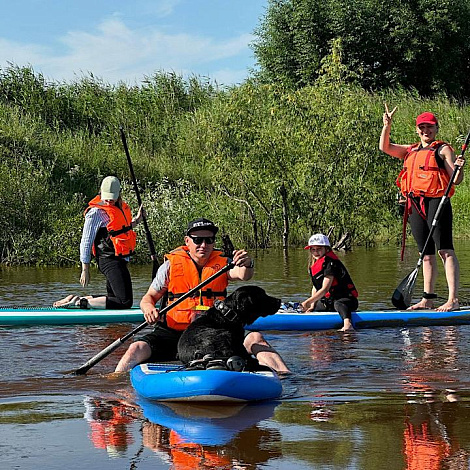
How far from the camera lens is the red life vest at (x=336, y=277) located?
8953 millimetres

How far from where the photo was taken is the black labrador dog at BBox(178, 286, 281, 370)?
5965 millimetres

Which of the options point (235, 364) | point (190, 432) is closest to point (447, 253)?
point (235, 364)

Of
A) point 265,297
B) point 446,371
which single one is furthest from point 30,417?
point 446,371

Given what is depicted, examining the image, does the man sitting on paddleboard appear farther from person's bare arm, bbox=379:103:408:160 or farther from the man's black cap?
person's bare arm, bbox=379:103:408:160

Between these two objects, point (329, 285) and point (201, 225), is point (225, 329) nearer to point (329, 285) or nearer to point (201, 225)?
point (201, 225)

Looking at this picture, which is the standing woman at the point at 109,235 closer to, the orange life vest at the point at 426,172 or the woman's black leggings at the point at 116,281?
the woman's black leggings at the point at 116,281

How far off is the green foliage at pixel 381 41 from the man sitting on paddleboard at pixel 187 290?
89.7 feet

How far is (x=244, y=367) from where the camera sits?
5.82m

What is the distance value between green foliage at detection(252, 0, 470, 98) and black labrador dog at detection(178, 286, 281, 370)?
27895mm

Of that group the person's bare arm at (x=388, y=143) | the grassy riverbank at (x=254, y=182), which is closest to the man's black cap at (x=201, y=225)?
the person's bare arm at (x=388, y=143)

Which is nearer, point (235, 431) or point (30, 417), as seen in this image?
point (235, 431)

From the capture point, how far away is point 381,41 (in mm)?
34312

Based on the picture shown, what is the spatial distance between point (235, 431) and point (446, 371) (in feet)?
7.33

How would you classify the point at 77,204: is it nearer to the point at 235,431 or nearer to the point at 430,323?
the point at 430,323
